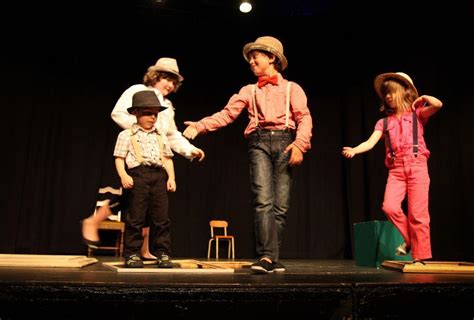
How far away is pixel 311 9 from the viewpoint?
6.48m

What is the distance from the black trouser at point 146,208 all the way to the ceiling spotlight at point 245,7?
4243 mm

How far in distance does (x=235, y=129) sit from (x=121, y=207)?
4100 millimetres

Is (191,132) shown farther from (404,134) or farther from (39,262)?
(404,134)

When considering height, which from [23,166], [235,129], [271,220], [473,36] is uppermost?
[473,36]

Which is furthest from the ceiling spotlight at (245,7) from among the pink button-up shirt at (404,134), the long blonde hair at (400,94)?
the pink button-up shirt at (404,134)

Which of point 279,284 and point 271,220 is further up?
point 271,220

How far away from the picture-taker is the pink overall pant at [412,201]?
3109 mm

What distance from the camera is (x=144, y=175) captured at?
8.86 ft

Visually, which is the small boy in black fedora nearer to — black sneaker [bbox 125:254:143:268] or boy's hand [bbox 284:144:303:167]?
black sneaker [bbox 125:254:143:268]

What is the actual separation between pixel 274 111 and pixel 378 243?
1.40 m

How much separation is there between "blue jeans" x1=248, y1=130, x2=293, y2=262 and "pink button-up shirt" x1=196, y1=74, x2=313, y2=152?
0.07 metres

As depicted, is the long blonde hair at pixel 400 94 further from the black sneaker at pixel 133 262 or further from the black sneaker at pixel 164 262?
the black sneaker at pixel 133 262

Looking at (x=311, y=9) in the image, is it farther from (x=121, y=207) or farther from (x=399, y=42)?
(x=121, y=207)

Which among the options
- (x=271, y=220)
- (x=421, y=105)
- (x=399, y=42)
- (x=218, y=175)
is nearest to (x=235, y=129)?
(x=218, y=175)
